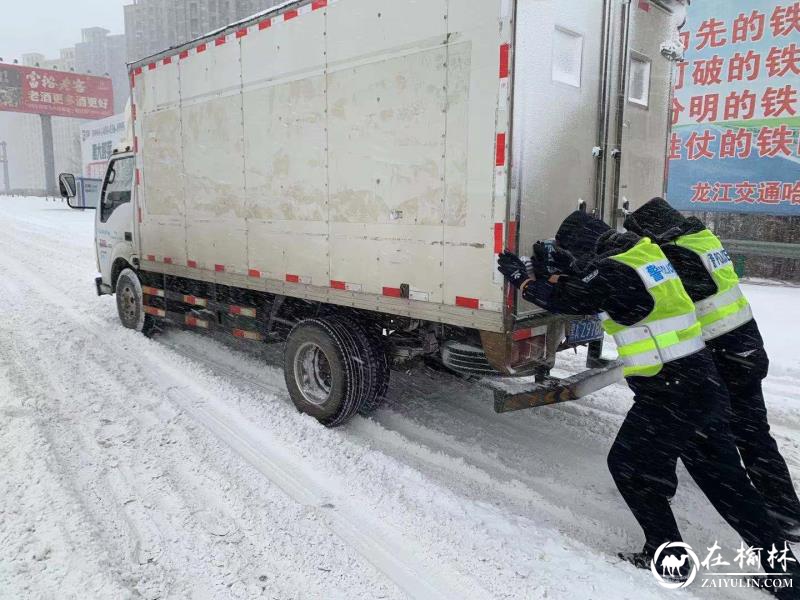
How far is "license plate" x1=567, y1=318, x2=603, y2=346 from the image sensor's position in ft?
13.2

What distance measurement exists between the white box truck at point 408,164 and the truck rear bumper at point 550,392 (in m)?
0.02

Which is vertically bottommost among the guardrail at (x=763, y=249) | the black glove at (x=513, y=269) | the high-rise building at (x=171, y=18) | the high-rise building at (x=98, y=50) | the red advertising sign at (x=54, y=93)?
the guardrail at (x=763, y=249)

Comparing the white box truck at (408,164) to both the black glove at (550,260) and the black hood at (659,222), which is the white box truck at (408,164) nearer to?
the black glove at (550,260)

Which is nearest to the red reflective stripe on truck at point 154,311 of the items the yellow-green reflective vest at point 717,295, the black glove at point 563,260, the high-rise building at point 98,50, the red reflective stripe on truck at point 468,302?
the red reflective stripe on truck at point 468,302

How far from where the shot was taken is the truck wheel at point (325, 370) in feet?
14.2

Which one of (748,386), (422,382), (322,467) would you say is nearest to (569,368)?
(422,382)

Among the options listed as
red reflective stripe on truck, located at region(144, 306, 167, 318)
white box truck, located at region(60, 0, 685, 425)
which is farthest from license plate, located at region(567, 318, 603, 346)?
red reflective stripe on truck, located at region(144, 306, 167, 318)

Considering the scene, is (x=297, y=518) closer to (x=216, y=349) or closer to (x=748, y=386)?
(x=748, y=386)

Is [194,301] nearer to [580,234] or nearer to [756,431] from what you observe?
[580,234]

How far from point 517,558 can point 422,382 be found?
2796 millimetres

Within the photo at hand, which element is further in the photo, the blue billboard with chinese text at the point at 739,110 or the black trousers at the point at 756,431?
the blue billboard with chinese text at the point at 739,110

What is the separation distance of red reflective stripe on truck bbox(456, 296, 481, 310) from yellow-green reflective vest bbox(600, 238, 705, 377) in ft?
2.90

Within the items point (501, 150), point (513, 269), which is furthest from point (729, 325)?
point (501, 150)

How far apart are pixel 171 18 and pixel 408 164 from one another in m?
69.0
